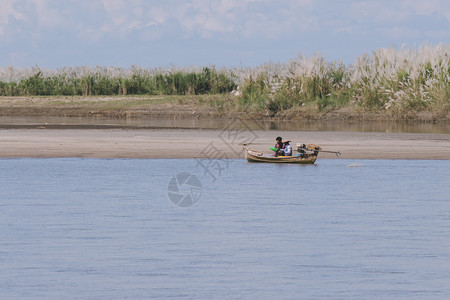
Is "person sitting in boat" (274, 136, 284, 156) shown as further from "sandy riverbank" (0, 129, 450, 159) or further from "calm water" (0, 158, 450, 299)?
"sandy riverbank" (0, 129, 450, 159)

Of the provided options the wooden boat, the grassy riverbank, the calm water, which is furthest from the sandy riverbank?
the grassy riverbank

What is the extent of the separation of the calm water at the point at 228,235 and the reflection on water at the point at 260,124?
10.2 meters

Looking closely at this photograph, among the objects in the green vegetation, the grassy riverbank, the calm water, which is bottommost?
the calm water

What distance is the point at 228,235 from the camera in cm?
1144

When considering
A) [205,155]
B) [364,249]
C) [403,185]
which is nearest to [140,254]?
[364,249]

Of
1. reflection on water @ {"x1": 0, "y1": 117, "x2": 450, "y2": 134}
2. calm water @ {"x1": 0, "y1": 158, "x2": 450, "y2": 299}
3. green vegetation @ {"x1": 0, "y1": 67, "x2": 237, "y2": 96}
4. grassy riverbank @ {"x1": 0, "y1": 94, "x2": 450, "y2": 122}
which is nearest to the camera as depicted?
calm water @ {"x1": 0, "y1": 158, "x2": 450, "y2": 299}

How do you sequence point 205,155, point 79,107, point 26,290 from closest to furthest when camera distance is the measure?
point 26,290 < point 205,155 < point 79,107

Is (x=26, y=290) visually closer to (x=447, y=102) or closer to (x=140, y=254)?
(x=140, y=254)

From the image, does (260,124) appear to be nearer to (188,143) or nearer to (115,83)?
(188,143)

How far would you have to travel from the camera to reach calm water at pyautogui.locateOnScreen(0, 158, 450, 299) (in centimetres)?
891

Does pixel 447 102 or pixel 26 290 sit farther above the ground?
pixel 447 102

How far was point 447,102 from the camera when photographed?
Result: 1219 inches

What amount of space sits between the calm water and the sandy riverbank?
9.94 ft

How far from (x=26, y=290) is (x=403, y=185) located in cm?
931
